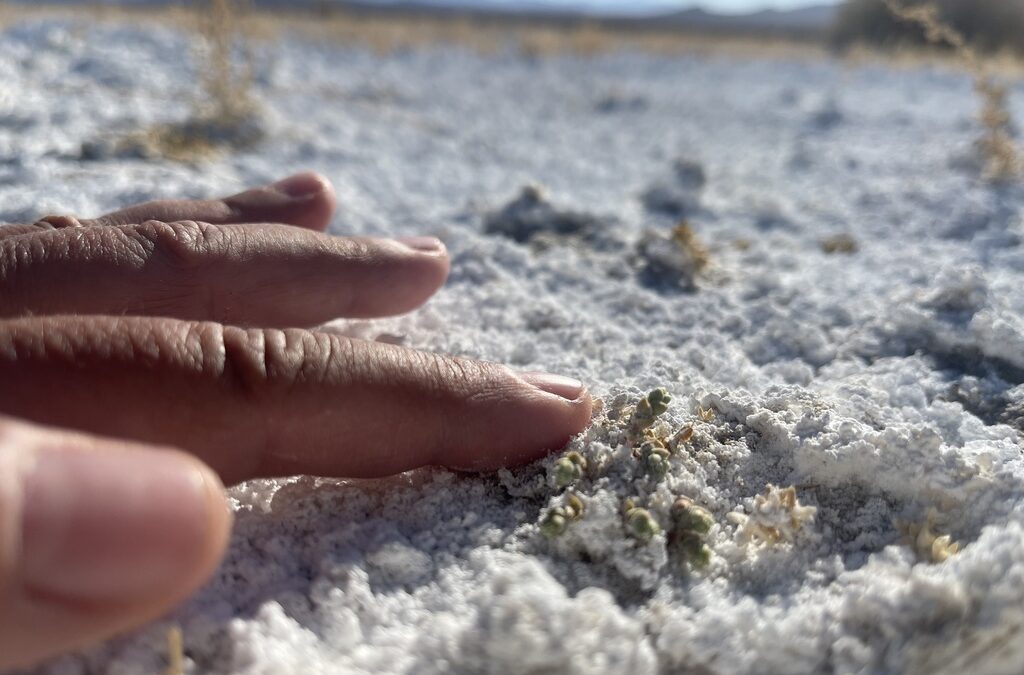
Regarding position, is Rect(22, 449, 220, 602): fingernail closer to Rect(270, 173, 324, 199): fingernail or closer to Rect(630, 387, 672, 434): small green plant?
Rect(630, 387, 672, 434): small green plant

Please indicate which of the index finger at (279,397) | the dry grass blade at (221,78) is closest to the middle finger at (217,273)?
the index finger at (279,397)

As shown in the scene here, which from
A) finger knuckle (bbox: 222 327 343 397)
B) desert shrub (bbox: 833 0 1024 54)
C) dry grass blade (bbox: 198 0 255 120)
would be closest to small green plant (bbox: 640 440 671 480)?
finger knuckle (bbox: 222 327 343 397)

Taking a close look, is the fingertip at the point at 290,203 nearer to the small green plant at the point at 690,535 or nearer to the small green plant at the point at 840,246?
the small green plant at the point at 690,535

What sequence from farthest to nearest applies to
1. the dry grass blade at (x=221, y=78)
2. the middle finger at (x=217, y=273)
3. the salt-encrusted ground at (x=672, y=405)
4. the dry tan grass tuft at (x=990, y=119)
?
the dry grass blade at (x=221, y=78) → the dry tan grass tuft at (x=990, y=119) → the middle finger at (x=217, y=273) → the salt-encrusted ground at (x=672, y=405)

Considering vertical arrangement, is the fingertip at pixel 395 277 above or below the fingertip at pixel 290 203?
below

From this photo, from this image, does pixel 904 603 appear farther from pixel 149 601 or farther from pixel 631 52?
pixel 631 52

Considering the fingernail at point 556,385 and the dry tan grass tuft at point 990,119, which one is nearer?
the fingernail at point 556,385

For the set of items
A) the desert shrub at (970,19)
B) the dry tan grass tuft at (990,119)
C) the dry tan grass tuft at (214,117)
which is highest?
the desert shrub at (970,19)

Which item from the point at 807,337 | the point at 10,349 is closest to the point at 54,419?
the point at 10,349
